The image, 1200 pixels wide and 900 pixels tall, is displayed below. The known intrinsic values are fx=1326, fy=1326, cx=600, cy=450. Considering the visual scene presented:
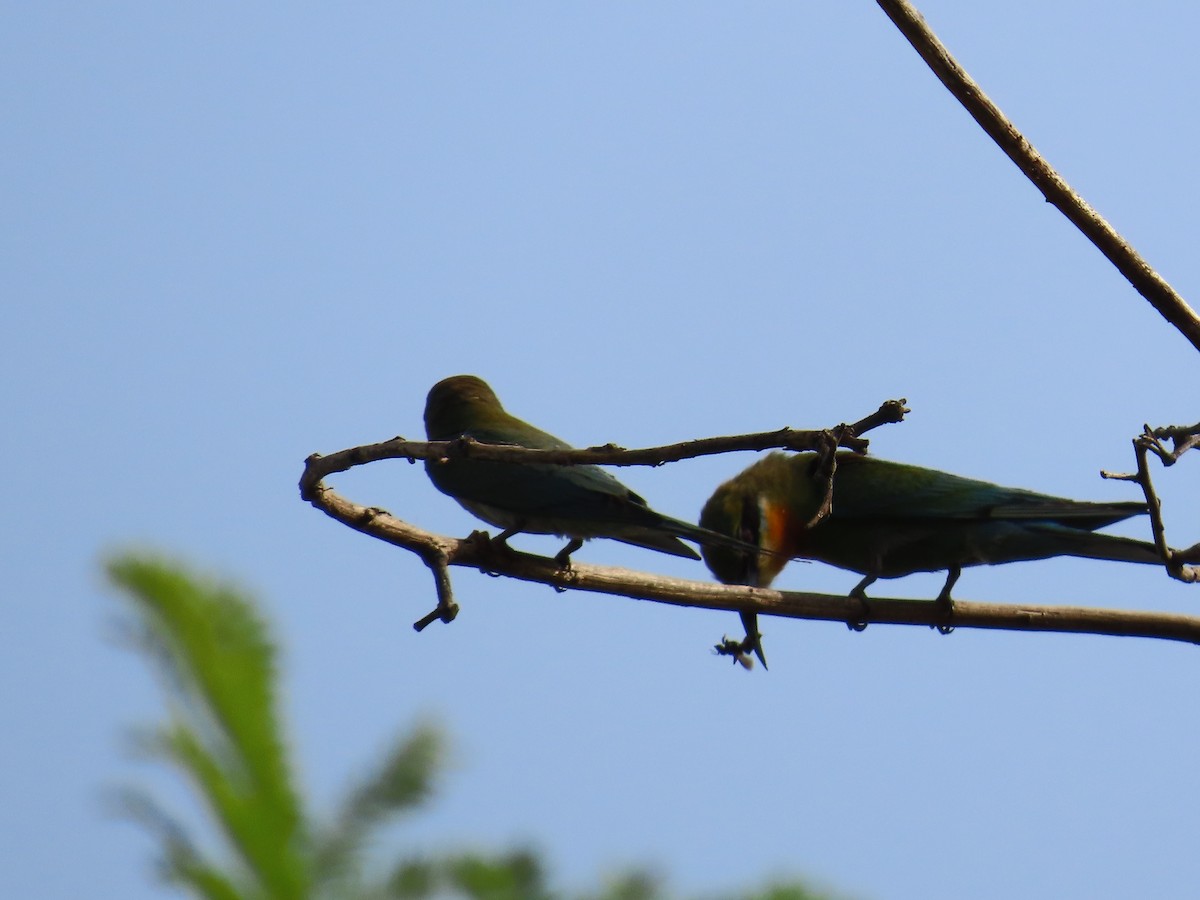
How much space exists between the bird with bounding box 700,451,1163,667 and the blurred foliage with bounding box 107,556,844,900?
9.60 ft

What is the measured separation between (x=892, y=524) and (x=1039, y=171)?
265cm

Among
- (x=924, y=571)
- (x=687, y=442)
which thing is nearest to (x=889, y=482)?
(x=924, y=571)

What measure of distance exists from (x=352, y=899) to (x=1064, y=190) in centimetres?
278

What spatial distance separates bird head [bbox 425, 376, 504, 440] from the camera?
7078 millimetres

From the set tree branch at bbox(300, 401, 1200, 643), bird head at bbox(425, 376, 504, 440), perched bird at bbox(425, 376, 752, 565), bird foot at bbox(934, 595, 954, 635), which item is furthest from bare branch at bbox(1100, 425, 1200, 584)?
bird head at bbox(425, 376, 504, 440)

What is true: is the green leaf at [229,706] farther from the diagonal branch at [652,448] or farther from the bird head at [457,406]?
the bird head at [457,406]

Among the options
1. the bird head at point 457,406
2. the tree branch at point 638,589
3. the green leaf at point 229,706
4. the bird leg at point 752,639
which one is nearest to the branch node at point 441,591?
the tree branch at point 638,589

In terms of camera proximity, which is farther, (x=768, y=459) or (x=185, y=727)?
(x=768, y=459)

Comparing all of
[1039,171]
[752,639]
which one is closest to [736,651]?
[752,639]

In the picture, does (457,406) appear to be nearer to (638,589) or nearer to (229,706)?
(638,589)

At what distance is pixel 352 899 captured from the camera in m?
2.92

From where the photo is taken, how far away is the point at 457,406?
7.22 metres

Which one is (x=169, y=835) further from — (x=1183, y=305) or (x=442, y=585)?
(x=1183, y=305)

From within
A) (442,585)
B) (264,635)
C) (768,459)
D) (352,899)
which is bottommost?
(352,899)
